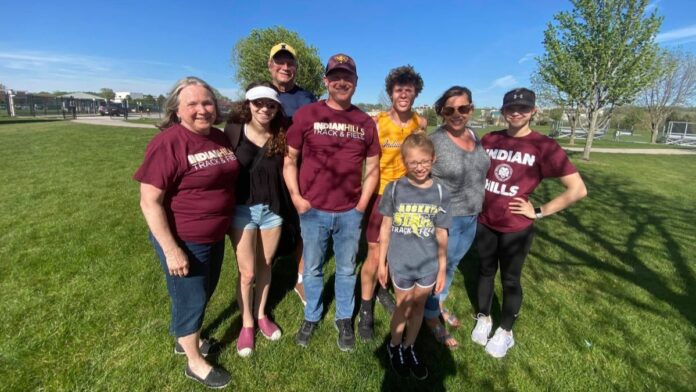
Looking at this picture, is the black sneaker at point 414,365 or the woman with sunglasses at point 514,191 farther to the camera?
the black sneaker at point 414,365

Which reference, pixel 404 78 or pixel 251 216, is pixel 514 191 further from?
pixel 251 216

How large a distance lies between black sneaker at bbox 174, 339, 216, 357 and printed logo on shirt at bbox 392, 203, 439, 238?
6.63 feet

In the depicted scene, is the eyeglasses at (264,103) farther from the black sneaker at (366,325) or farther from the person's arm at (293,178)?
the black sneaker at (366,325)

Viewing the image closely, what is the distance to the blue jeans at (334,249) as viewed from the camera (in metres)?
2.80

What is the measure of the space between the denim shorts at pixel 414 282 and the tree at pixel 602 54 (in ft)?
54.5

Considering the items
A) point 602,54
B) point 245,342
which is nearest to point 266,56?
point 602,54

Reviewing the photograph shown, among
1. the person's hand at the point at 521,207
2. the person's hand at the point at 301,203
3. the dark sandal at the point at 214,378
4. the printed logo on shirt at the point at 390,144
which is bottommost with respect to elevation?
the dark sandal at the point at 214,378

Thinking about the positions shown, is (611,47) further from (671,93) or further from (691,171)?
(671,93)

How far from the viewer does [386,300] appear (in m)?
3.75

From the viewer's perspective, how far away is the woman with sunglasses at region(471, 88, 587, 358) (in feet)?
8.45

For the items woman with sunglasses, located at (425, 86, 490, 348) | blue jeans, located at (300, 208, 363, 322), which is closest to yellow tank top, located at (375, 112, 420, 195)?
woman with sunglasses, located at (425, 86, 490, 348)

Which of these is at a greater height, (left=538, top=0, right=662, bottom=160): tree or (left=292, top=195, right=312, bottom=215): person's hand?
(left=538, top=0, right=662, bottom=160): tree

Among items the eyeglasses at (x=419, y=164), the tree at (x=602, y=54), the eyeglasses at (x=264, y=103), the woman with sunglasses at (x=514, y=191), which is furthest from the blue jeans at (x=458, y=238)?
the tree at (x=602, y=54)

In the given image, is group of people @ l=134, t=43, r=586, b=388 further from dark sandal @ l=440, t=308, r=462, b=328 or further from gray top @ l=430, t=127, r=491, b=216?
dark sandal @ l=440, t=308, r=462, b=328
